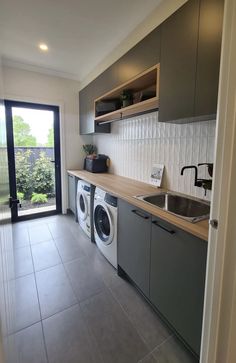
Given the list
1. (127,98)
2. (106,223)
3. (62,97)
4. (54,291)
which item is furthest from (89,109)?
(54,291)

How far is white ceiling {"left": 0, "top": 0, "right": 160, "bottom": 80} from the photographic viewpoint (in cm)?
174

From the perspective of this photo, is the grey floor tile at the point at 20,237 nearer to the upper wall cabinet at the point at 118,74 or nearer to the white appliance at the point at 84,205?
the white appliance at the point at 84,205

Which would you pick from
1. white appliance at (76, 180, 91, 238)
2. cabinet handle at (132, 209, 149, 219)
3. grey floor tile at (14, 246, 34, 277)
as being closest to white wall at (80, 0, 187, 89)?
cabinet handle at (132, 209, 149, 219)

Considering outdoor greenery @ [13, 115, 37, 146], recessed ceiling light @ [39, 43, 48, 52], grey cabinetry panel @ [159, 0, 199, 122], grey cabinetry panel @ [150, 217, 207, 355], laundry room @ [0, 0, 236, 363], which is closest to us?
laundry room @ [0, 0, 236, 363]

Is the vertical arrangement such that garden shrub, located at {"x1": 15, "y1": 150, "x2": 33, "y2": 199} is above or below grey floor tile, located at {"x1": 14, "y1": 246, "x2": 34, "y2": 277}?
above

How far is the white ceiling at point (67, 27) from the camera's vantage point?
174cm

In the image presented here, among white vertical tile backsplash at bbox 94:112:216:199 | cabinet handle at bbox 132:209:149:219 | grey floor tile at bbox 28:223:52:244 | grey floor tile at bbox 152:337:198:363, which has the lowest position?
grey floor tile at bbox 152:337:198:363

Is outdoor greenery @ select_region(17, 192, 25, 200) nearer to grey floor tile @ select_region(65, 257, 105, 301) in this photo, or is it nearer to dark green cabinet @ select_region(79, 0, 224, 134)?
grey floor tile @ select_region(65, 257, 105, 301)

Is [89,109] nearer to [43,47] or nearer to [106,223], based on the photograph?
[43,47]

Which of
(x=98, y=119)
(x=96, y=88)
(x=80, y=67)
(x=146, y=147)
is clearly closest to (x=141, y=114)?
(x=146, y=147)

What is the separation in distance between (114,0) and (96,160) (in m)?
2.01

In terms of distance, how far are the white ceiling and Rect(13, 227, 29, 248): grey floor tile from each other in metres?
2.38

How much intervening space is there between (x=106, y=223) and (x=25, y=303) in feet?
3.52

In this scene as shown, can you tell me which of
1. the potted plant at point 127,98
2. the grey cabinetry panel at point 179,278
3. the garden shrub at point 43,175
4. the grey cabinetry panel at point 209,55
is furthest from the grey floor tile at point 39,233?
the grey cabinetry panel at point 209,55
